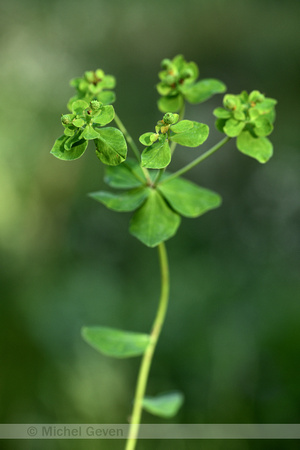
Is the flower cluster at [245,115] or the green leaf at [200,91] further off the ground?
the green leaf at [200,91]

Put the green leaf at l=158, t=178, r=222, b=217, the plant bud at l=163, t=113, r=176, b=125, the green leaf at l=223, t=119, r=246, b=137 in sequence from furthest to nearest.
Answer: the green leaf at l=158, t=178, r=222, b=217
the green leaf at l=223, t=119, r=246, b=137
the plant bud at l=163, t=113, r=176, b=125

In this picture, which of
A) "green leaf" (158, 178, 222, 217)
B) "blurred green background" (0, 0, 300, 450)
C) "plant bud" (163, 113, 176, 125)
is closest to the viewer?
"plant bud" (163, 113, 176, 125)

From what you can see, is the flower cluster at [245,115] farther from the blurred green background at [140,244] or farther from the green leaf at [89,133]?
the blurred green background at [140,244]

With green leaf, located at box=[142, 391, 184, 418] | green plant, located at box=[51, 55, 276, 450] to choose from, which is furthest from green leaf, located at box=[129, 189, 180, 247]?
green leaf, located at box=[142, 391, 184, 418]

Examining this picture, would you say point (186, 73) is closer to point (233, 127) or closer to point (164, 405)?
point (233, 127)

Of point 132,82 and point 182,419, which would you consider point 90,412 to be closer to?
point 182,419

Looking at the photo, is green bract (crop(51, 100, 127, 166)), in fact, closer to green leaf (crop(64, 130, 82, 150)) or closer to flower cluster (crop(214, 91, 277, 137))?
green leaf (crop(64, 130, 82, 150))

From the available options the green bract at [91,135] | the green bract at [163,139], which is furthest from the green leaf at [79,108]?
the green bract at [163,139]
